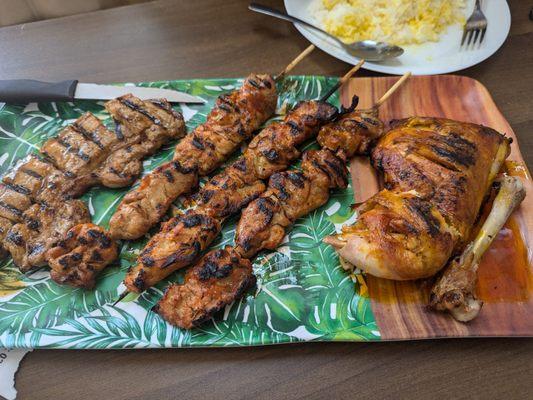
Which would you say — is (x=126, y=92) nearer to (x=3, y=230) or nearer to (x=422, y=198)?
(x=3, y=230)

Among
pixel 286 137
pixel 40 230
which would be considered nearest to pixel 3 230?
pixel 40 230

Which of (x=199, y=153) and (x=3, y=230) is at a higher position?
(x=199, y=153)

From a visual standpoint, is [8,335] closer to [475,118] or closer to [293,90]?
[293,90]

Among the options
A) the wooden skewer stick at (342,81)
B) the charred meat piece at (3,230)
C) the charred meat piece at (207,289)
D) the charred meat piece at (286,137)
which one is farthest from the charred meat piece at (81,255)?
the wooden skewer stick at (342,81)

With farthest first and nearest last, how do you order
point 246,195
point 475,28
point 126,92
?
1. point 475,28
2. point 126,92
3. point 246,195

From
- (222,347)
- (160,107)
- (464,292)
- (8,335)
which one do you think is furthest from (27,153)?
(464,292)

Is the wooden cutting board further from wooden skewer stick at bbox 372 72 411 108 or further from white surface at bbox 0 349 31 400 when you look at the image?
white surface at bbox 0 349 31 400

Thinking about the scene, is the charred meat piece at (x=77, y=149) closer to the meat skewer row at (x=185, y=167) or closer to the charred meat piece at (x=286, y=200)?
the meat skewer row at (x=185, y=167)
